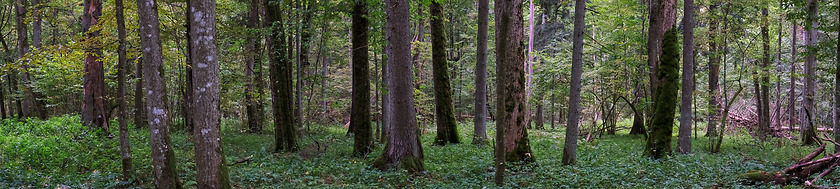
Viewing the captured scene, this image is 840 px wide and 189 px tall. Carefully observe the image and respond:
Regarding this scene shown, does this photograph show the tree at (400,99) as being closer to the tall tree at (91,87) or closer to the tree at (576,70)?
the tree at (576,70)

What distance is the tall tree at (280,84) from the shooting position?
10.4m

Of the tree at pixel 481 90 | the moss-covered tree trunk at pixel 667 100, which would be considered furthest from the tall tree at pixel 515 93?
the moss-covered tree trunk at pixel 667 100

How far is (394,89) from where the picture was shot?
8164mm

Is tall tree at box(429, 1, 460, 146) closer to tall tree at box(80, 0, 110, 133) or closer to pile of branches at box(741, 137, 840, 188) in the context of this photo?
pile of branches at box(741, 137, 840, 188)

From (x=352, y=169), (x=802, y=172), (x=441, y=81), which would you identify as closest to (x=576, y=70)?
(x=802, y=172)

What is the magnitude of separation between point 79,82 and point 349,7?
15695 millimetres

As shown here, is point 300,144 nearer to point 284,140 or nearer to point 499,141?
point 284,140

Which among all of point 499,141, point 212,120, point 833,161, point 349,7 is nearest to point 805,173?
point 833,161

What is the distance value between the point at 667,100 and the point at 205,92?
386 inches

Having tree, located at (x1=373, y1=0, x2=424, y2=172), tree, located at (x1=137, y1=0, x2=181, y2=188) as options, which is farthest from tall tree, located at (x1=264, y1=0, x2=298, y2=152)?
tree, located at (x1=137, y1=0, x2=181, y2=188)

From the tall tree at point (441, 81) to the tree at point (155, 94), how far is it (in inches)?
312

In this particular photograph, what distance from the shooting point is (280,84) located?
10594mm

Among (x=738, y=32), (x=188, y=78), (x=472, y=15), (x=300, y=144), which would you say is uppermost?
(x=472, y=15)

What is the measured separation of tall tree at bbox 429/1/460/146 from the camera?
40.9 ft
